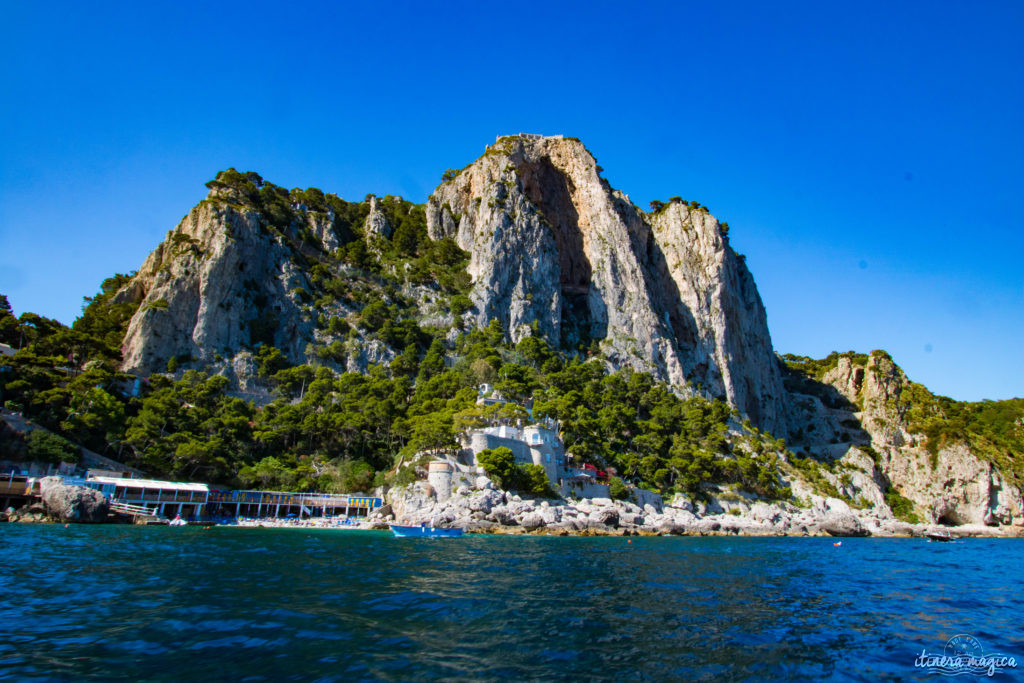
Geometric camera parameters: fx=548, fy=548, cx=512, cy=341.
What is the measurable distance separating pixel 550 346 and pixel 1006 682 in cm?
7214

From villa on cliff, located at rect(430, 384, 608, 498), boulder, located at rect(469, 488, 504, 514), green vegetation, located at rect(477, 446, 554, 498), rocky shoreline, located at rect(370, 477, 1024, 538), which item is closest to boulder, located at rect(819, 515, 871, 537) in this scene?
rocky shoreline, located at rect(370, 477, 1024, 538)

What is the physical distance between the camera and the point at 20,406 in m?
43.6

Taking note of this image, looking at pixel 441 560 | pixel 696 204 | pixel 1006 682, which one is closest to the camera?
pixel 1006 682

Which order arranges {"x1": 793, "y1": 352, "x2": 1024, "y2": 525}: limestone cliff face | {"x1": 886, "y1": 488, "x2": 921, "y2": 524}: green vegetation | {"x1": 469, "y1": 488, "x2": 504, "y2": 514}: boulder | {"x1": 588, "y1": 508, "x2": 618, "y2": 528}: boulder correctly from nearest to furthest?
{"x1": 469, "y1": 488, "x2": 504, "y2": 514}: boulder
{"x1": 588, "y1": 508, "x2": 618, "y2": 528}: boulder
{"x1": 793, "y1": 352, "x2": 1024, "y2": 525}: limestone cliff face
{"x1": 886, "y1": 488, "x2": 921, "y2": 524}: green vegetation

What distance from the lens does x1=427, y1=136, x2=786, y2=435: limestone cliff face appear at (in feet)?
275

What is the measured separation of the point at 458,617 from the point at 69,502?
109 feet

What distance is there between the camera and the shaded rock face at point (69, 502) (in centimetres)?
3200

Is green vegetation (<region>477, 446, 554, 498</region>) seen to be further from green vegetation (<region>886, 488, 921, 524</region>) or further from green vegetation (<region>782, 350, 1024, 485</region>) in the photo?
green vegetation (<region>782, 350, 1024, 485</region>)

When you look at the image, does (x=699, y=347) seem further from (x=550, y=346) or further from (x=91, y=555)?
(x=91, y=555)

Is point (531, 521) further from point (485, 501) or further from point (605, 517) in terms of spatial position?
point (605, 517)

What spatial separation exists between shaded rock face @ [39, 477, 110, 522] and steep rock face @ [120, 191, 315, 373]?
92.9 feet

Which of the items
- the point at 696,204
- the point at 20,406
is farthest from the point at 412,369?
the point at 696,204

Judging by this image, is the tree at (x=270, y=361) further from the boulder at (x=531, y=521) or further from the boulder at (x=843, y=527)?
the boulder at (x=843, y=527)

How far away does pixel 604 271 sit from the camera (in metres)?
88.5
